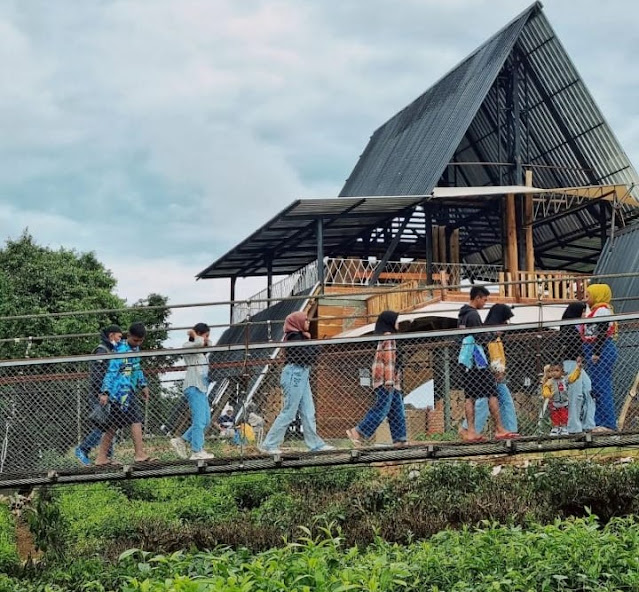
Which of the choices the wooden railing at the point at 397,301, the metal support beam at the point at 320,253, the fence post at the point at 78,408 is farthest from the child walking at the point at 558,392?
the metal support beam at the point at 320,253

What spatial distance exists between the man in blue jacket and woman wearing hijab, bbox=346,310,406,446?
197 centimetres

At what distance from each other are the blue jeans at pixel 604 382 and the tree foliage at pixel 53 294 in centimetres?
1738

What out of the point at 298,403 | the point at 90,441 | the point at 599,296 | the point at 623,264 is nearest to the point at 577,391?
the point at 599,296

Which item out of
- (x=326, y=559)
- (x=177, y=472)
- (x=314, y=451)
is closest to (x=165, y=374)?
(x=177, y=472)

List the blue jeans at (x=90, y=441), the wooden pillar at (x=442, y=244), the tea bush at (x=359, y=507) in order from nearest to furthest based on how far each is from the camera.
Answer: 1. the blue jeans at (x=90, y=441)
2. the tea bush at (x=359, y=507)
3. the wooden pillar at (x=442, y=244)

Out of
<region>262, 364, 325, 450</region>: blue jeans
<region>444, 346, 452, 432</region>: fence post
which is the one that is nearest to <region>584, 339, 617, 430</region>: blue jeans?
<region>444, 346, 452, 432</region>: fence post

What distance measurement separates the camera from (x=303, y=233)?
24328 millimetres

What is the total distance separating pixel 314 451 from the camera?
31.5 feet

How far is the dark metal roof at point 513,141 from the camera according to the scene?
953 inches

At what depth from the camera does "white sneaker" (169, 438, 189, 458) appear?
32.4 ft

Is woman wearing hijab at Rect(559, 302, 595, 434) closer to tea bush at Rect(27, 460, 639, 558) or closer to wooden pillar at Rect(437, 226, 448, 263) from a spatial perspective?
tea bush at Rect(27, 460, 639, 558)

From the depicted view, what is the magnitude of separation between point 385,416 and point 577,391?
1719 mm

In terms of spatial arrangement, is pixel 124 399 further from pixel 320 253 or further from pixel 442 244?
pixel 442 244

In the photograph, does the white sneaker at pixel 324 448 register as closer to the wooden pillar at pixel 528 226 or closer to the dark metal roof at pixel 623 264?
the dark metal roof at pixel 623 264
